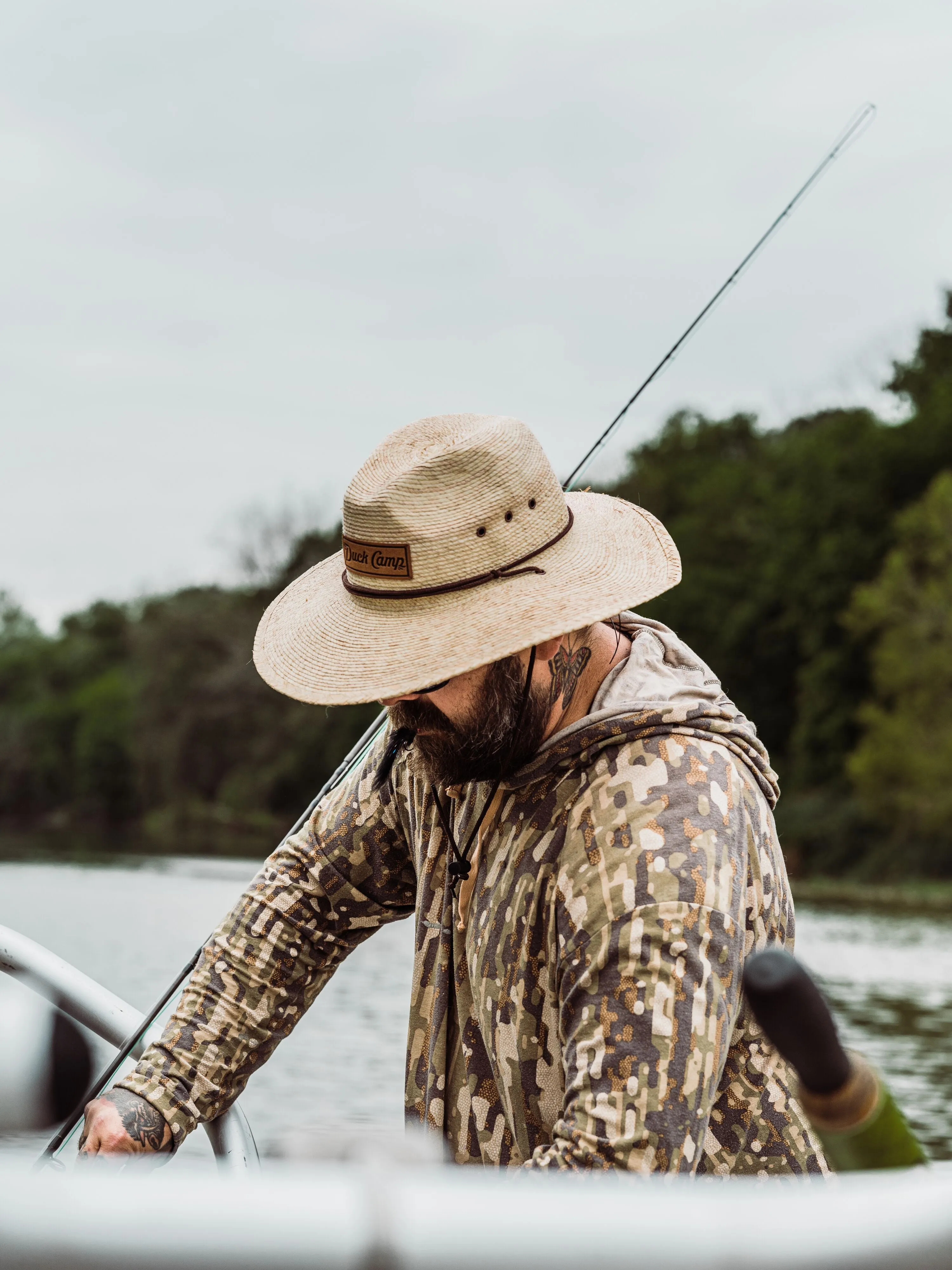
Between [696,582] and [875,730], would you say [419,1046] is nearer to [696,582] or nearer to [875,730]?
[875,730]

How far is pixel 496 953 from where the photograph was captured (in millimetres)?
1698

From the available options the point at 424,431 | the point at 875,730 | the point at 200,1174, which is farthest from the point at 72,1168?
the point at 875,730

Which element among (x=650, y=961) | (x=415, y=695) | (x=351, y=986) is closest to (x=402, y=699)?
(x=415, y=695)

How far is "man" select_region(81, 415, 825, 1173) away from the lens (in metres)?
1.46

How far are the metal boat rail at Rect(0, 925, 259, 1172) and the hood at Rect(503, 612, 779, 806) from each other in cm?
64

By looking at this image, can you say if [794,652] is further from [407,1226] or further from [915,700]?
[407,1226]

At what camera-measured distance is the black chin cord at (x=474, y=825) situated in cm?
170

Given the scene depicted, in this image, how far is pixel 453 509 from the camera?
171cm

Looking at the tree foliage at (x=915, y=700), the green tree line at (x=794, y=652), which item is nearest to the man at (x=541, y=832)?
the green tree line at (x=794, y=652)

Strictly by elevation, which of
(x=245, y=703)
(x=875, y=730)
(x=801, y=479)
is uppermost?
(x=801, y=479)

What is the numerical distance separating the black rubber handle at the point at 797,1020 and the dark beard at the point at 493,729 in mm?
937

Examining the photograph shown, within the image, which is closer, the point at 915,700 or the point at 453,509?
the point at 453,509

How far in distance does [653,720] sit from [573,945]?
25cm

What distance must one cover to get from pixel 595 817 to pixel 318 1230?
0.95 metres
